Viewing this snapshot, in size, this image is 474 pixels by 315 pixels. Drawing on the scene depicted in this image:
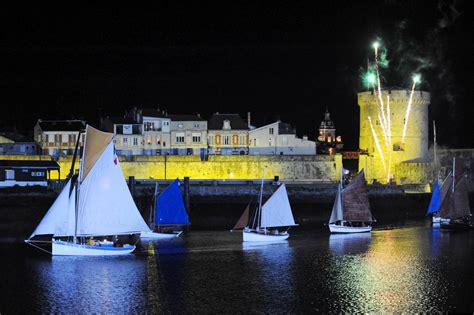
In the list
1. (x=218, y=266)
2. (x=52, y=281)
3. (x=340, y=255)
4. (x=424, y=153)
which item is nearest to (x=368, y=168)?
(x=424, y=153)

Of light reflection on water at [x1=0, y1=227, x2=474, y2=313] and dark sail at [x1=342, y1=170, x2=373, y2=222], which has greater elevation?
dark sail at [x1=342, y1=170, x2=373, y2=222]

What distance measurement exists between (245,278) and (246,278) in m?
0.04

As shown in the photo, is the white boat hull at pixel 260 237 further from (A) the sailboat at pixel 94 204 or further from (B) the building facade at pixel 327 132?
(B) the building facade at pixel 327 132

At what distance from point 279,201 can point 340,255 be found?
632 cm

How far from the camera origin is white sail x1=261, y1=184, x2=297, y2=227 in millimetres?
42844

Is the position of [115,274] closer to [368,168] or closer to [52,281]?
[52,281]

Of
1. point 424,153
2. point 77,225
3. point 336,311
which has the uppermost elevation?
point 424,153

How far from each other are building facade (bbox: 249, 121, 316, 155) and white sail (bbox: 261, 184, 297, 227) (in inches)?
1091

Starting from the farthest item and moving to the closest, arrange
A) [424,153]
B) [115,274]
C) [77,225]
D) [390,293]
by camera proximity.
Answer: [424,153], [77,225], [115,274], [390,293]

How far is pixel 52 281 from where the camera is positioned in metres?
30.9

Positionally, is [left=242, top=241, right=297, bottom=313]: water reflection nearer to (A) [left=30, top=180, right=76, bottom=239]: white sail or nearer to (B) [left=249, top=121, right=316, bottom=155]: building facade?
(A) [left=30, top=180, right=76, bottom=239]: white sail

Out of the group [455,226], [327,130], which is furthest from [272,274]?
[327,130]

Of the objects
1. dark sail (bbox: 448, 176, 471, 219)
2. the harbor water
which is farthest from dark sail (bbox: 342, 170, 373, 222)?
dark sail (bbox: 448, 176, 471, 219)

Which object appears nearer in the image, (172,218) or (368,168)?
(172,218)
